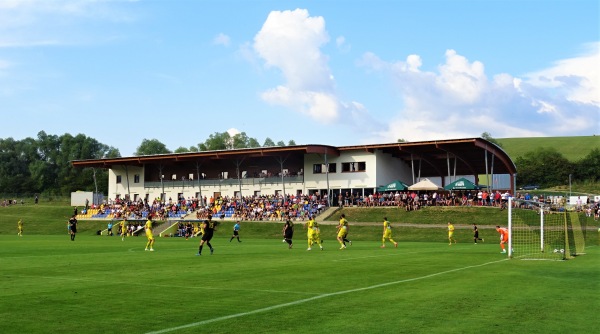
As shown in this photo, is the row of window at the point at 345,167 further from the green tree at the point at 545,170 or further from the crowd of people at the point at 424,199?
the green tree at the point at 545,170

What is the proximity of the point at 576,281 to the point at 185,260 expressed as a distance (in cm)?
1578

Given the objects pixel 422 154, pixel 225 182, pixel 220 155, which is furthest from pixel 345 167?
pixel 225 182

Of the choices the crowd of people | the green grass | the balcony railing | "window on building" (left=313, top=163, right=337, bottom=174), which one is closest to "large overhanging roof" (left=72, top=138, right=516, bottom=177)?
"window on building" (left=313, top=163, right=337, bottom=174)

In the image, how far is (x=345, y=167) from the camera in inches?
3059

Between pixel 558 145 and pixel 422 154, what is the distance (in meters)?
99.4

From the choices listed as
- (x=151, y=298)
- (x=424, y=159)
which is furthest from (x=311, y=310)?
(x=424, y=159)

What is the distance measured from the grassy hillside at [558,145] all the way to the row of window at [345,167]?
287ft

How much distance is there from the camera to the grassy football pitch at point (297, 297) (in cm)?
1149

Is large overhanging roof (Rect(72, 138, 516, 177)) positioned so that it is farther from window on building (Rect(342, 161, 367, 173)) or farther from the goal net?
the goal net

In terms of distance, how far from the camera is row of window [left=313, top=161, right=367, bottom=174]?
76.3m

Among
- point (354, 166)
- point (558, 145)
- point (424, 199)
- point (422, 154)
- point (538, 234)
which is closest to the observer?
point (538, 234)

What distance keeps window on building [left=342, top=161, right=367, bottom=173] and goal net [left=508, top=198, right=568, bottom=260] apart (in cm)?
1931

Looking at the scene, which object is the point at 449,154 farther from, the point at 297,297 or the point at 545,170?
the point at 297,297

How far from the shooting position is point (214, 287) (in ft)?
55.9
